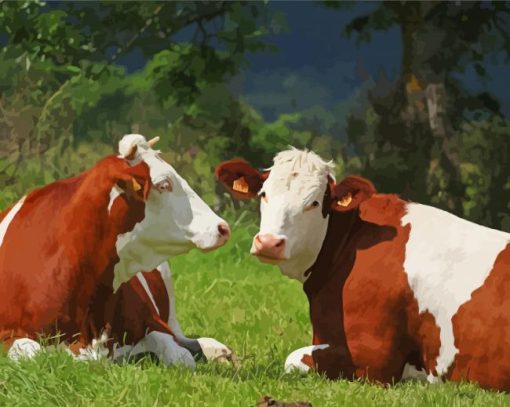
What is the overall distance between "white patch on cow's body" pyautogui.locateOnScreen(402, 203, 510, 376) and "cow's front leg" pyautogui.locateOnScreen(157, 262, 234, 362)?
4.46 ft

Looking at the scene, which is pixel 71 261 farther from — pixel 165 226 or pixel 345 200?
pixel 345 200

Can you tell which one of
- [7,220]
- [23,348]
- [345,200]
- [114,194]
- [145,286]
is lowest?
[145,286]

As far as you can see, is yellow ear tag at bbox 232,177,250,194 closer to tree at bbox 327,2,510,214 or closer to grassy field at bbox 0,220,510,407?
grassy field at bbox 0,220,510,407

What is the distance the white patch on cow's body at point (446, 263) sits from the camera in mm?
6582

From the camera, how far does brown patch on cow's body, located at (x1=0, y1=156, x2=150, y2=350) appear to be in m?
6.37

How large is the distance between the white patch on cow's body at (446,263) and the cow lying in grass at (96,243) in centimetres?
109

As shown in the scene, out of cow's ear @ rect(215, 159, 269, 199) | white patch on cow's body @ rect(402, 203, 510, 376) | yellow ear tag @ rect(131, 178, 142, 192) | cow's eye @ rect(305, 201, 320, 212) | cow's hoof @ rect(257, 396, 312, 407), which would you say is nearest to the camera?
cow's hoof @ rect(257, 396, 312, 407)

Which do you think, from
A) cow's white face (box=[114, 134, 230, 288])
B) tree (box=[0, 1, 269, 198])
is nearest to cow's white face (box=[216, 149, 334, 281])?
cow's white face (box=[114, 134, 230, 288])

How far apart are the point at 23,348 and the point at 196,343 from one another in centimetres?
160

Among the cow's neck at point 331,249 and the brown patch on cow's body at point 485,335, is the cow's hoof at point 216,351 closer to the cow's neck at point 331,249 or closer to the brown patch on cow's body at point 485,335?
the cow's neck at point 331,249

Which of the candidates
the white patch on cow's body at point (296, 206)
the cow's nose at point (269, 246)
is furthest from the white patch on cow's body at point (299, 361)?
the cow's nose at point (269, 246)

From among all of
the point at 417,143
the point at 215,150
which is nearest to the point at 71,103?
the point at 215,150

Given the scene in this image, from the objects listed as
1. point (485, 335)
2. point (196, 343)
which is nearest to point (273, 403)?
point (485, 335)

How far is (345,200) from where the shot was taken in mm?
6863
